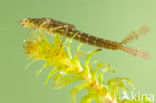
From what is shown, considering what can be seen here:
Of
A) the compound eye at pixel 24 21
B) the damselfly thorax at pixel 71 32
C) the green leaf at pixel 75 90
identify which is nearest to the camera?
the green leaf at pixel 75 90

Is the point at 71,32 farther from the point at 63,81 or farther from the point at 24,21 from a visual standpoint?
the point at 63,81

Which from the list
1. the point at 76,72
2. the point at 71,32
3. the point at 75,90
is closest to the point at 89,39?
the point at 71,32

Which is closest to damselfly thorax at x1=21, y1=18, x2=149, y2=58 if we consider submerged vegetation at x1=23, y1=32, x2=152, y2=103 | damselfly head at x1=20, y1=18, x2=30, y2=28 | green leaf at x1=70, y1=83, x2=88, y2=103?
damselfly head at x1=20, y1=18, x2=30, y2=28

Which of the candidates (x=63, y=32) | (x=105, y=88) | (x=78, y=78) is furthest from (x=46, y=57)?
(x=63, y=32)

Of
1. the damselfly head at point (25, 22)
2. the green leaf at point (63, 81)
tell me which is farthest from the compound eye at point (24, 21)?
the green leaf at point (63, 81)

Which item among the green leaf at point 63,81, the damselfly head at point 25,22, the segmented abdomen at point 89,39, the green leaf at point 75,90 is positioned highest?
the damselfly head at point 25,22

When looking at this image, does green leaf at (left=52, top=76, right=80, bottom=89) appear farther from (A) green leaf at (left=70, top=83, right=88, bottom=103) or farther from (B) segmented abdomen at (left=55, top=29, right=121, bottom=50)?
(B) segmented abdomen at (left=55, top=29, right=121, bottom=50)

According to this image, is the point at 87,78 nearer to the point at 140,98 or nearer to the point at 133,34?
the point at 140,98

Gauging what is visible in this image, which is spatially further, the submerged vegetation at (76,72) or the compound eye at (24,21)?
the compound eye at (24,21)

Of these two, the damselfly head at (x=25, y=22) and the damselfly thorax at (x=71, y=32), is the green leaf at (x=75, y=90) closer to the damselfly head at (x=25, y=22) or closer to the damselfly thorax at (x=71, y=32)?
the damselfly thorax at (x=71, y=32)
